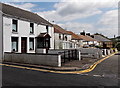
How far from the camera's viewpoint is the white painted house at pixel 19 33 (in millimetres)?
15383

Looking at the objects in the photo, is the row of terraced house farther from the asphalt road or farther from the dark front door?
the asphalt road

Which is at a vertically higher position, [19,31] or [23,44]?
[19,31]

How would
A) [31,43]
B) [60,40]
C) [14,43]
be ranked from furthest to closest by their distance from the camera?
[60,40]
[31,43]
[14,43]

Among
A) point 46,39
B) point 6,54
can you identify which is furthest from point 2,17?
point 46,39

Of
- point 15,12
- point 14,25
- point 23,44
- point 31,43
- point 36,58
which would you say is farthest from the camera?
point 31,43

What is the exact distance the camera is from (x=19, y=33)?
58.4ft

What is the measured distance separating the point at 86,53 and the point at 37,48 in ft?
27.1

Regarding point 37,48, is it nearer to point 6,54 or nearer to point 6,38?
point 6,38

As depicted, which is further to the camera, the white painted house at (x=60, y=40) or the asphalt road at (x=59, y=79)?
the white painted house at (x=60, y=40)

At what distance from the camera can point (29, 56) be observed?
11695mm

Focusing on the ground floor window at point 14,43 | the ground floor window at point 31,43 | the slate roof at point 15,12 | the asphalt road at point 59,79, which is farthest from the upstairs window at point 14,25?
the asphalt road at point 59,79

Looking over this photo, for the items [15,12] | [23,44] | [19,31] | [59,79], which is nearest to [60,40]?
[23,44]

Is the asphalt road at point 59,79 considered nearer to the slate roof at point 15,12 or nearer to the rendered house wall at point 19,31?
the rendered house wall at point 19,31

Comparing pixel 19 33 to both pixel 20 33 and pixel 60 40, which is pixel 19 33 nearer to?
pixel 20 33
